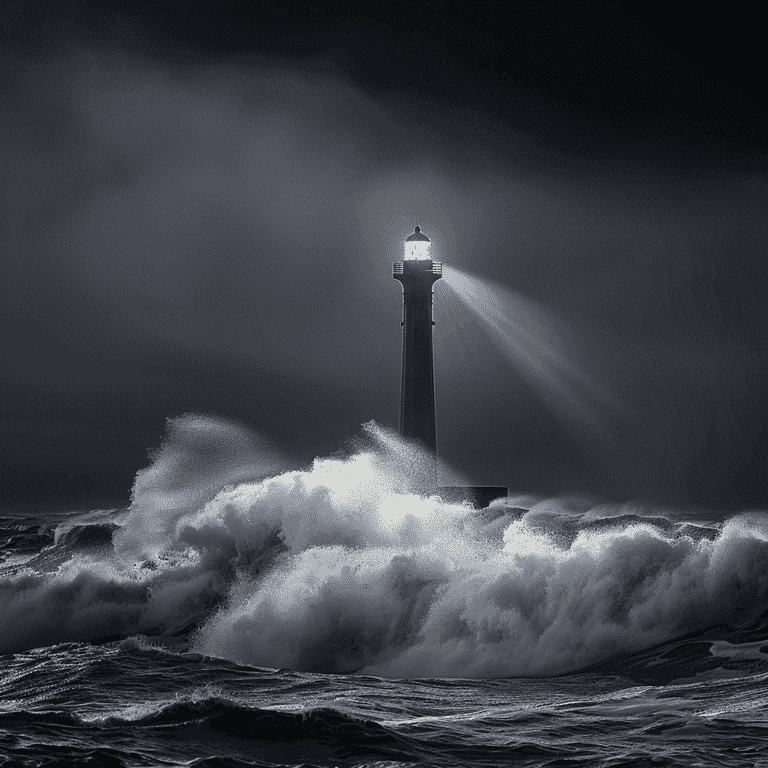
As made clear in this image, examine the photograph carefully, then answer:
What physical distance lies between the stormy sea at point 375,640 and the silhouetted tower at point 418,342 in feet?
9.46

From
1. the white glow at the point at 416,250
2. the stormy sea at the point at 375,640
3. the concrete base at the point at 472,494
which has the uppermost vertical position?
the white glow at the point at 416,250

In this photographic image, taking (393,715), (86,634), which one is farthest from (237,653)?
(393,715)

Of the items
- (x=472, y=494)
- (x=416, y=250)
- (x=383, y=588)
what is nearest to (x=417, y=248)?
(x=416, y=250)

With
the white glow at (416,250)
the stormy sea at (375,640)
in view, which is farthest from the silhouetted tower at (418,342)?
the stormy sea at (375,640)

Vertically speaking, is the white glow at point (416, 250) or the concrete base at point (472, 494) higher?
the white glow at point (416, 250)

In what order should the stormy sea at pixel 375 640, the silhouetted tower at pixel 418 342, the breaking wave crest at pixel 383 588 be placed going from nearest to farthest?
the stormy sea at pixel 375 640
the breaking wave crest at pixel 383 588
the silhouetted tower at pixel 418 342

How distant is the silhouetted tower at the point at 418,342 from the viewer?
2844cm

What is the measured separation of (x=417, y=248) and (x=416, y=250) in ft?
0.26

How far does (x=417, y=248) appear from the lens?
29844mm

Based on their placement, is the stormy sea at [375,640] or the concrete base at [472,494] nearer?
the stormy sea at [375,640]

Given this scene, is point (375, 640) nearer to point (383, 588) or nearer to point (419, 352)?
point (383, 588)

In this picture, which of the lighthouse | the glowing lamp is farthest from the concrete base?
the glowing lamp

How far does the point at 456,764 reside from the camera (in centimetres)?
895

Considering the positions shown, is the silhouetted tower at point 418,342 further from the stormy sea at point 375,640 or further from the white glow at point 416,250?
the stormy sea at point 375,640
